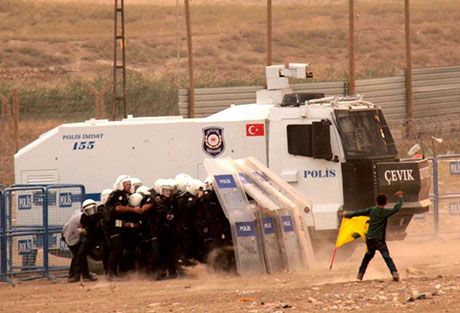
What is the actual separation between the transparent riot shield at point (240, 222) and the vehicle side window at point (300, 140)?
1421 mm

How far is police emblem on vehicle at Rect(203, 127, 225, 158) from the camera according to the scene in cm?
1986

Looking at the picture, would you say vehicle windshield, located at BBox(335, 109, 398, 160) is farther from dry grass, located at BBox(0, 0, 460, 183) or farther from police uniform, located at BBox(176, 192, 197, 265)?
dry grass, located at BBox(0, 0, 460, 183)

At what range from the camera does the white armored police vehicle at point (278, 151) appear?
19156 millimetres

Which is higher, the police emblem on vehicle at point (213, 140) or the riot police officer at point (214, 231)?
the police emblem on vehicle at point (213, 140)

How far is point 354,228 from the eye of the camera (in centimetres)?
1688

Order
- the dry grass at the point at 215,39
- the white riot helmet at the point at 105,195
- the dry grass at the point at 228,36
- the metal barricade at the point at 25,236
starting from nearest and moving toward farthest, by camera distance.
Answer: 1. the white riot helmet at the point at 105,195
2. the metal barricade at the point at 25,236
3. the dry grass at the point at 215,39
4. the dry grass at the point at 228,36

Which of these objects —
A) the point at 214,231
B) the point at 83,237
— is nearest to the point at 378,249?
the point at 214,231

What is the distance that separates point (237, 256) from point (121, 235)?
193 centimetres

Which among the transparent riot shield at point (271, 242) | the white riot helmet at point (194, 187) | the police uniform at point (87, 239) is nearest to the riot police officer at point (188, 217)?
the white riot helmet at point (194, 187)

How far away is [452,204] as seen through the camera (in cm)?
→ 2300

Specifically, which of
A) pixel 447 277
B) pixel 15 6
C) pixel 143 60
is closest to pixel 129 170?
pixel 447 277

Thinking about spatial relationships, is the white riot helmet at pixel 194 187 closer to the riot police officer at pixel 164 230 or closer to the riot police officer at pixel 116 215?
the riot police officer at pixel 164 230

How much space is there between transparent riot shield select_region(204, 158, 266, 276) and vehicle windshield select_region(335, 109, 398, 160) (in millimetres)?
2049

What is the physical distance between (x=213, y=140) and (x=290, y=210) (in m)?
2.22
